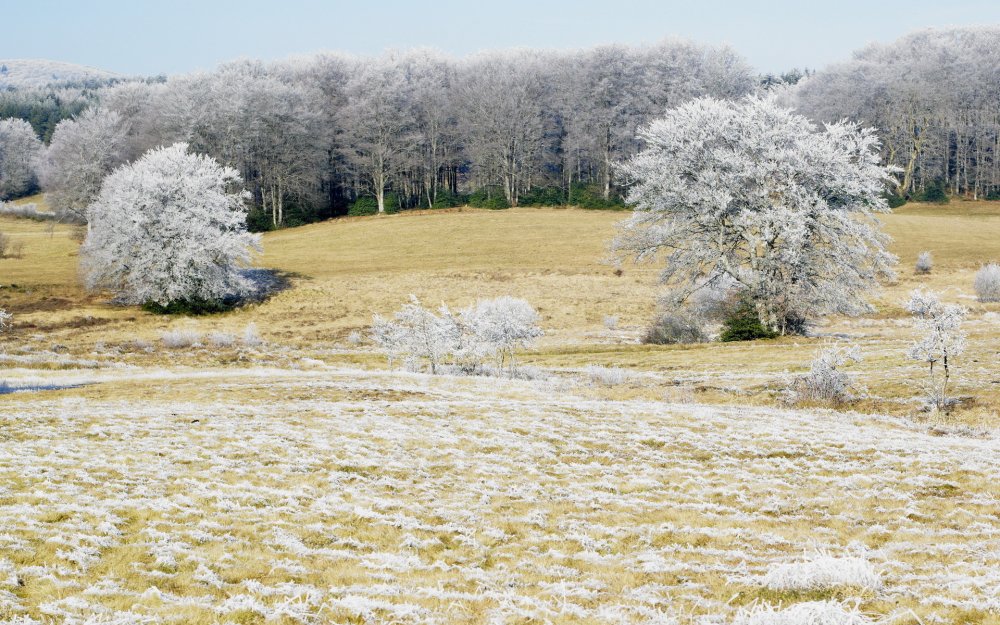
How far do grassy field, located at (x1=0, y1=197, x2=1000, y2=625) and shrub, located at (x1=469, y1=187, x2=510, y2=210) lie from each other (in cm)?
6260

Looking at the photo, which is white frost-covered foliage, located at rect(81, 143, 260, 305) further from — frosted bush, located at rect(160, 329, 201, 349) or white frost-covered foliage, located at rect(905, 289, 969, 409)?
white frost-covered foliage, located at rect(905, 289, 969, 409)

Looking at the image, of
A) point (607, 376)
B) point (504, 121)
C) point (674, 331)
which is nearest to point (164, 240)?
point (674, 331)

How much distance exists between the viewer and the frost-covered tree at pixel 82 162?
82.7m

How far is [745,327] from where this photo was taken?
42.7 metres

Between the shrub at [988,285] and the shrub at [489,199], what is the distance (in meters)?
57.6

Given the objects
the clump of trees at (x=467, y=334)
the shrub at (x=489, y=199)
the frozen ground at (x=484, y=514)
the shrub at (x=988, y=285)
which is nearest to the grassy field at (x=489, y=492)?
the frozen ground at (x=484, y=514)

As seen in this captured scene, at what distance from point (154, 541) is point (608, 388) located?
833 inches

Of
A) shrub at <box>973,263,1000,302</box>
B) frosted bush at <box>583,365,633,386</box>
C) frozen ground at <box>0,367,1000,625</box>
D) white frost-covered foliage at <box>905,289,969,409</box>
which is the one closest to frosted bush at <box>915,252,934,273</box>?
shrub at <box>973,263,1000,302</box>

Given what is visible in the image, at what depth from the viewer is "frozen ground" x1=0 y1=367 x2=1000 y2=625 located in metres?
8.76

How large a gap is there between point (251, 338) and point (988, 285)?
53.7m

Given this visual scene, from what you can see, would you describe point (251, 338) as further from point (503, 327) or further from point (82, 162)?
point (82, 162)

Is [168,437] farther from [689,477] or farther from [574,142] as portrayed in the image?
[574,142]

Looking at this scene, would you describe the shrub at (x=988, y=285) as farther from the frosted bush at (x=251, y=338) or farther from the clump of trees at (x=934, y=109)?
the frosted bush at (x=251, y=338)

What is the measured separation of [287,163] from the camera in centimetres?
9325
